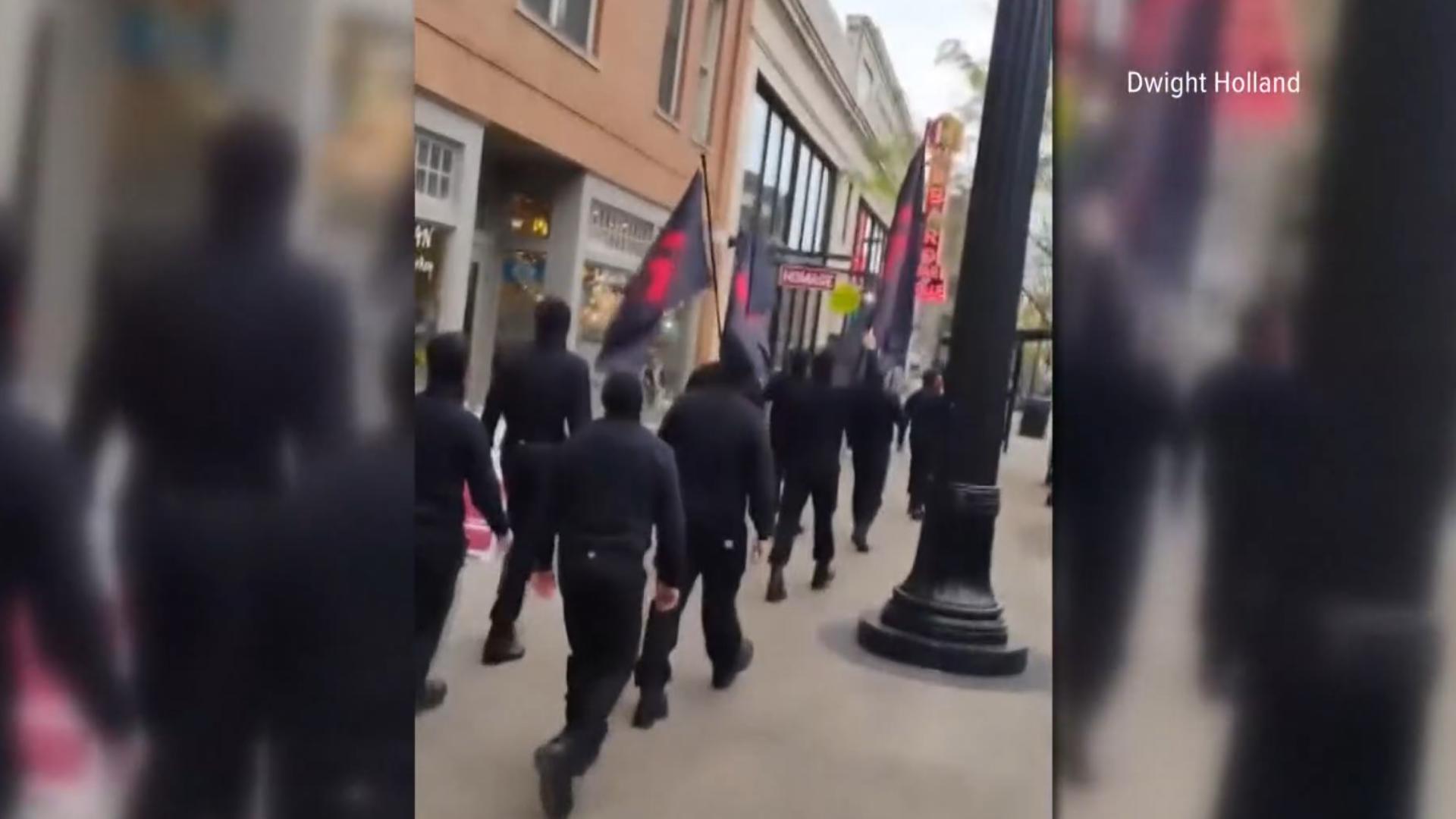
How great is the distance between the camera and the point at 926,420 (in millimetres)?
1090

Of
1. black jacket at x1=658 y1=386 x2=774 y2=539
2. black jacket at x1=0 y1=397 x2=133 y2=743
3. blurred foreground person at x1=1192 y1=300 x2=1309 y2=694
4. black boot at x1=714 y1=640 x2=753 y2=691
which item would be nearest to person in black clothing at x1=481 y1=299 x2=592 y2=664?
black jacket at x1=658 y1=386 x2=774 y2=539

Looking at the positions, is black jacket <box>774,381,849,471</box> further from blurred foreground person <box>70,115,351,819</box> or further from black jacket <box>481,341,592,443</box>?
blurred foreground person <box>70,115,351,819</box>

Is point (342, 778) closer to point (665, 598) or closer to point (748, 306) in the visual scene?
point (665, 598)

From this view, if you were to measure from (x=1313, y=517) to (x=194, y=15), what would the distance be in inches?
49.3

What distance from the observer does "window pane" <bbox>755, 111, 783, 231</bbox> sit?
112cm

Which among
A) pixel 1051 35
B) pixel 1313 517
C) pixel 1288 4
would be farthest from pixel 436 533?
pixel 1288 4

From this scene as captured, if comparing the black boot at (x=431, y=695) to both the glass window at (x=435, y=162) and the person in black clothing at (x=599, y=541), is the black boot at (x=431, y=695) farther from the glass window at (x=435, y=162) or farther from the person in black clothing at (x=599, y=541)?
the glass window at (x=435, y=162)

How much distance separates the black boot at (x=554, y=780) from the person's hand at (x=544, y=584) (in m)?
0.14

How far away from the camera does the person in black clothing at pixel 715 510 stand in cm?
111

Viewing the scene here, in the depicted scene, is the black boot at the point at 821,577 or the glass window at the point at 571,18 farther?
the black boot at the point at 821,577

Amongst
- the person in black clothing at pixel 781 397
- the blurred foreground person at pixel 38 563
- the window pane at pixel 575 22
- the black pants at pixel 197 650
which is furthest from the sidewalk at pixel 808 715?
the window pane at pixel 575 22

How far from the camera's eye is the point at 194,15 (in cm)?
111

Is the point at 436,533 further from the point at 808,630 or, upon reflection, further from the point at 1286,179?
the point at 1286,179

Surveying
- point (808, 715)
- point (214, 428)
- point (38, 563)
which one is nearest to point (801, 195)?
point (808, 715)
